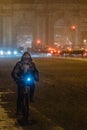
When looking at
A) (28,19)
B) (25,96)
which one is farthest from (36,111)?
(28,19)

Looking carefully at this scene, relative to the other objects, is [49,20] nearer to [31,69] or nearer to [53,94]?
[53,94]

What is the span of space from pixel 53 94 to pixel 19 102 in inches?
261

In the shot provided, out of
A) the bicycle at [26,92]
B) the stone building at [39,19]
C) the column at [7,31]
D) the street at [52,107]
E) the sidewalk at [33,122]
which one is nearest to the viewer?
the sidewalk at [33,122]

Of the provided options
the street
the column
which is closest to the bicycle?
the street

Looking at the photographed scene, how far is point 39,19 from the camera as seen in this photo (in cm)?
9550

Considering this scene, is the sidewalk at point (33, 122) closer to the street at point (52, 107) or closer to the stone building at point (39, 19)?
the street at point (52, 107)

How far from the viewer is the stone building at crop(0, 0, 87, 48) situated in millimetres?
94812

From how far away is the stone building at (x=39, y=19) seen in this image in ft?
311

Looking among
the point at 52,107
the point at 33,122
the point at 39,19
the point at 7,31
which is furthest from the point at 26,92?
the point at 7,31

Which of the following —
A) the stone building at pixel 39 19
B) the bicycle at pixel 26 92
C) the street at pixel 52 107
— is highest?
the stone building at pixel 39 19

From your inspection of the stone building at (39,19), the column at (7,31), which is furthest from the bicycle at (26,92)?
the column at (7,31)

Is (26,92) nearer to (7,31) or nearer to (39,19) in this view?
(39,19)

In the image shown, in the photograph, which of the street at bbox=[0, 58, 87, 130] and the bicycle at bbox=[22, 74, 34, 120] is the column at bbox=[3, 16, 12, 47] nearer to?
the street at bbox=[0, 58, 87, 130]

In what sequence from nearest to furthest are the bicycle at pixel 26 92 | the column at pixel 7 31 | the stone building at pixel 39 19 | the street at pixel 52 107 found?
the street at pixel 52 107
the bicycle at pixel 26 92
the stone building at pixel 39 19
the column at pixel 7 31
